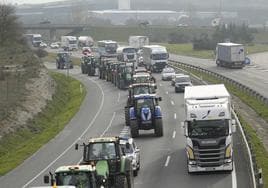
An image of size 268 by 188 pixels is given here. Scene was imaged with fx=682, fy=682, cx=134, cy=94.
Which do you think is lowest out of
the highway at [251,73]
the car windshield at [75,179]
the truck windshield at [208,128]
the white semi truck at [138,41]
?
the highway at [251,73]

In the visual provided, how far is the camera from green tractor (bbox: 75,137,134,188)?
25.0m

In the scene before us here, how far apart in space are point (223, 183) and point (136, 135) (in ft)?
48.8

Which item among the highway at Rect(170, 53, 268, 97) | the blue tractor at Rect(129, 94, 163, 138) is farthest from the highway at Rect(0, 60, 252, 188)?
the highway at Rect(170, 53, 268, 97)

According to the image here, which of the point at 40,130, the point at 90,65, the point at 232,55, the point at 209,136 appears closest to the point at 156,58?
the point at 90,65

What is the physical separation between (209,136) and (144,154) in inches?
313

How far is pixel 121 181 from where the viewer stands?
2472cm

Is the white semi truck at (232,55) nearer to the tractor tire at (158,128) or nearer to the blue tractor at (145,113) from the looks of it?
the tractor tire at (158,128)

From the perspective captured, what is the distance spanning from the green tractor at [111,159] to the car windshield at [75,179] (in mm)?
3631

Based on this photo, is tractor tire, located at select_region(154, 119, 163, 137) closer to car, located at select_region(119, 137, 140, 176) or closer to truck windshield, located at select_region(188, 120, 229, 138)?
car, located at select_region(119, 137, 140, 176)

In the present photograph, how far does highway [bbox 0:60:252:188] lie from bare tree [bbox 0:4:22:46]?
49893 mm

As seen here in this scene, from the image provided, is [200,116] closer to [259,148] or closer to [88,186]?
[259,148]

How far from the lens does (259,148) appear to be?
120 ft

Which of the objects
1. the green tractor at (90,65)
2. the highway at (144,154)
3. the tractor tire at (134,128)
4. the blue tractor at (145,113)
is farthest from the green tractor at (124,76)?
the blue tractor at (145,113)

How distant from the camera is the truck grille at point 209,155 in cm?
3088
